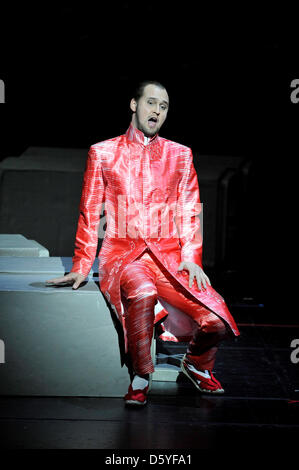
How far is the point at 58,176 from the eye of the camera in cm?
539

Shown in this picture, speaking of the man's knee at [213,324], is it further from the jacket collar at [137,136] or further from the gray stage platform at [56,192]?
the gray stage platform at [56,192]

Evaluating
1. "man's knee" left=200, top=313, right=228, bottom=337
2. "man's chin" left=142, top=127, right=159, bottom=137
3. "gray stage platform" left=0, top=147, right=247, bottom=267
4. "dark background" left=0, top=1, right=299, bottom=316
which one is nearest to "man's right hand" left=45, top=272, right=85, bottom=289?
"man's knee" left=200, top=313, right=228, bottom=337

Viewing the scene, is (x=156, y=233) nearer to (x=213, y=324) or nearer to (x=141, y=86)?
(x=213, y=324)

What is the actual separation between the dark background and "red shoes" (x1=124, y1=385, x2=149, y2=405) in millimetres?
2105

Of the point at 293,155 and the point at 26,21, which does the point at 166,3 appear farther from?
the point at 293,155

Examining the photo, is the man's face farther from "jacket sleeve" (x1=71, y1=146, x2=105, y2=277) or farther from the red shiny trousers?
the red shiny trousers

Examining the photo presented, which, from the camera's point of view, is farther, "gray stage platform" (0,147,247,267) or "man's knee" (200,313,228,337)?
"gray stage platform" (0,147,247,267)

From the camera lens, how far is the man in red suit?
205cm

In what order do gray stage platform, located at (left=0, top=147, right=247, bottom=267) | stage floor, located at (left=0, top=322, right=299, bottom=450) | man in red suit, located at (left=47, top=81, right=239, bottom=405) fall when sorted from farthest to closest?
gray stage platform, located at (left=0, top=147, right=247, bottom=267) < man in red suit, located at (left=47, top=81, right=239, bottom=405) < stage floor, located at (left=0, top=322, right=299, bottom=450)

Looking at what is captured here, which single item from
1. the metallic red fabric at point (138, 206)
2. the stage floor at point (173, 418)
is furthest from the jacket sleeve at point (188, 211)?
the stage floor at point (173, 418)

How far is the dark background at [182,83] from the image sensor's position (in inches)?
169

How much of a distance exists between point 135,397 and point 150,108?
1.06m

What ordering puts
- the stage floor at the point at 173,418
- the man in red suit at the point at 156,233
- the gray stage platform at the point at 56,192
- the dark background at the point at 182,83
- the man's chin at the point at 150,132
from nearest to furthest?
the stage floor at the point at 173,418 < the man in red suit at the point at 156,233 < the man's chin at the point at 150,132 < the dark background at the point at 182,83 < the gray stage platform at the point at 56,192

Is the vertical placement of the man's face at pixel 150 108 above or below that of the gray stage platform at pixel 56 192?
above
